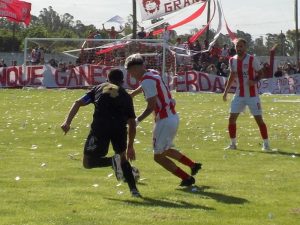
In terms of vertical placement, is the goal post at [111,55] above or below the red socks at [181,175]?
above

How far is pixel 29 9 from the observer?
146 feet

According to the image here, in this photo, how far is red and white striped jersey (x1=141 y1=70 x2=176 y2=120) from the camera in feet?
32.6

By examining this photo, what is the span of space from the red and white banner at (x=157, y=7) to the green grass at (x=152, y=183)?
68.5ft

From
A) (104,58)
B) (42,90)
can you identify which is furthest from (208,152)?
(104,58)

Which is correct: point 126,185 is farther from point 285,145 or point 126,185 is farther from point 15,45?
point 15,45

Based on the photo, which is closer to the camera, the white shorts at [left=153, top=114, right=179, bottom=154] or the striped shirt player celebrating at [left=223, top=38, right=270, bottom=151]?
the white shorts at [left=153, top=114, right=179, bottom=154]

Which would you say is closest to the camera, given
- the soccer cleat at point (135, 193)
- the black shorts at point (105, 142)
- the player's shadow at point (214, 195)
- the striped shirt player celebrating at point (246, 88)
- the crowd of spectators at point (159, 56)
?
the player's shadow at point (214, 195)

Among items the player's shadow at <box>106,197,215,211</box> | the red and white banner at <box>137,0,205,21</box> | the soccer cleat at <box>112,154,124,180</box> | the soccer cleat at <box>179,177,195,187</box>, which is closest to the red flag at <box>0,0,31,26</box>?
the red and white banner at <box>137,0,205,21</box>

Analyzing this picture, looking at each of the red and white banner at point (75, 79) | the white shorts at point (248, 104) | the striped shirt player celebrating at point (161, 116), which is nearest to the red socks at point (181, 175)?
the striped shirt player celebrating at point (161, 116)

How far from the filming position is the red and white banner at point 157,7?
3931cm

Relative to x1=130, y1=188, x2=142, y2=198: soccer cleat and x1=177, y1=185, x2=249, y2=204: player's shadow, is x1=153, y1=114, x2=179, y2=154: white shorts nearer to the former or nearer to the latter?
x1=177, y1=185, x2=249, y2=204: player's shadow

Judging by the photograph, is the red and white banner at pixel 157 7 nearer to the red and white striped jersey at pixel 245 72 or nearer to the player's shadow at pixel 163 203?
the red and white striped jersey at pixel 245 72

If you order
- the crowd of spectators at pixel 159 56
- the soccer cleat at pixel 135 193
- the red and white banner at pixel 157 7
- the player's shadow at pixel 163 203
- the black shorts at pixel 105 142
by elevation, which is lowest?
the player's shadow at pixel 163 203

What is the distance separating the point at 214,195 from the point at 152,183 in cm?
110
